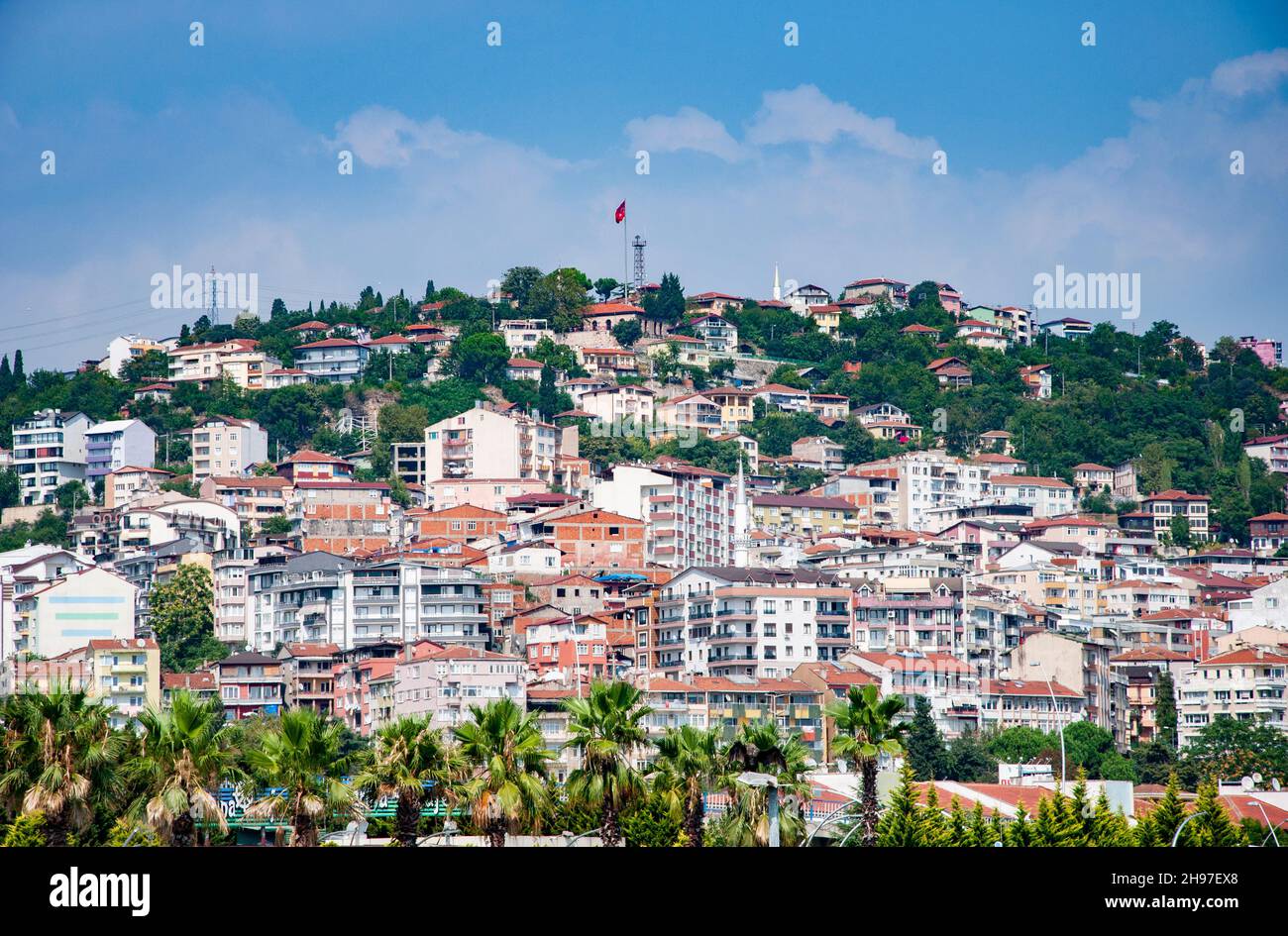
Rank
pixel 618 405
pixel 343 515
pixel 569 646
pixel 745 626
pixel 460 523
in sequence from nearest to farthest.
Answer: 1. pixel 569 646
2. pixel 745 626
3. pixel 460 523
4. pixel 343 515
5. pixel 618 405

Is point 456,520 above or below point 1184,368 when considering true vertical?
below

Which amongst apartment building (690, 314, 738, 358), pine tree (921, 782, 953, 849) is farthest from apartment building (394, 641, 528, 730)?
apartment building (690, 314, 738, 358)

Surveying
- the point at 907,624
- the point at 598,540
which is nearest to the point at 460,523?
the point at 598,540

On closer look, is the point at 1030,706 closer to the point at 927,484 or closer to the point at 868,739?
the point at 927,484

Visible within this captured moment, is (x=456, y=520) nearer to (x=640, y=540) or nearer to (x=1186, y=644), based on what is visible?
(x=640, y=540)

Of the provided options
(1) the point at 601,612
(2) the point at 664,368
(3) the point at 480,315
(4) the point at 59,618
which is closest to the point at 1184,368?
(2) the point at 664,368
